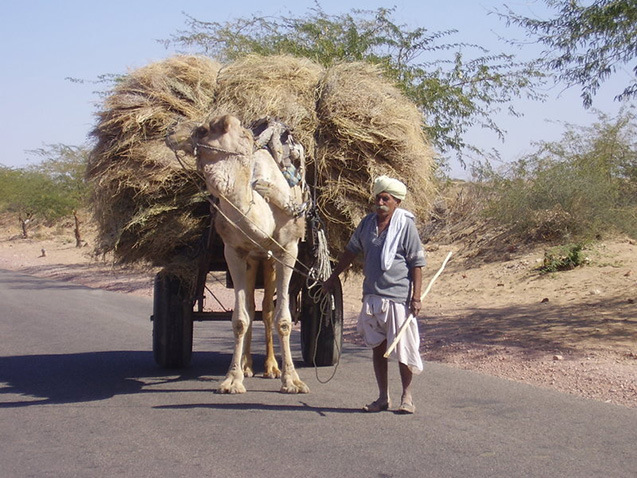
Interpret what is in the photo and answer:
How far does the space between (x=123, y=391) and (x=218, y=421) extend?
1557mm

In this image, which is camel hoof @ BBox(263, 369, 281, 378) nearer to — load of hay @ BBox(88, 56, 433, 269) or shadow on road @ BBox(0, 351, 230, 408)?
shadow on road @ BBox(0, 351, 230, 408)

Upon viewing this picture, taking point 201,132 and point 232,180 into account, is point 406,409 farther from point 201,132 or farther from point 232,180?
point 201,132

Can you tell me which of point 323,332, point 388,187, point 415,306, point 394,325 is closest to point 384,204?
point 388,187

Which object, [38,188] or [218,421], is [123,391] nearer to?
[218,421]

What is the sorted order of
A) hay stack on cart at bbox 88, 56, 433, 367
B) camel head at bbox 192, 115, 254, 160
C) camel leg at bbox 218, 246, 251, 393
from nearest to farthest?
camel head at bbox 192, 115, 254, 160, camel leg at bbox 218, 246, 251, 393, hay stack on cart at bbox 88, 56, 433, 367

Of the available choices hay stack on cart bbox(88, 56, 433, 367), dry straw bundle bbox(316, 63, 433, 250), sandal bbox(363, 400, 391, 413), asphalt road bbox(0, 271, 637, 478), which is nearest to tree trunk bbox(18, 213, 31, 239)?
asphalt road bbox(0, 271, 637, 478)

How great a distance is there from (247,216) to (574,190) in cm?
1124

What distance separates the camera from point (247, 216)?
6766mm

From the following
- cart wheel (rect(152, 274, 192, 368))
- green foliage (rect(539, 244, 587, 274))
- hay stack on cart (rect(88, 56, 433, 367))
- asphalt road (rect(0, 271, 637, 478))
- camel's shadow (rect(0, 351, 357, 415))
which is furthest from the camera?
green foliage (rect(539, 244, 587, 274))

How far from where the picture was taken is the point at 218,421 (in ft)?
20.0

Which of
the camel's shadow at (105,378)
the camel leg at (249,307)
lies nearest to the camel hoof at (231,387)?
the camel's shadow at (105,378)

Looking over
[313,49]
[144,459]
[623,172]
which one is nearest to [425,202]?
[144,459]

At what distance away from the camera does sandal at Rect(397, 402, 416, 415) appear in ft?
20.5

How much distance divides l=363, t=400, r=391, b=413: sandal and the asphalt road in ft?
0.35
